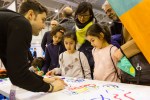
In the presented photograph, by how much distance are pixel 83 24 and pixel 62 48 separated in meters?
0.44

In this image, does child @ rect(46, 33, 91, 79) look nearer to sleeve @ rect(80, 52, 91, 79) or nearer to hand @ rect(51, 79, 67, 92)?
sleeve @ rect(80, 52, 91, 79)

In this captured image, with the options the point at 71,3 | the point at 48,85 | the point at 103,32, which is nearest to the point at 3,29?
the point at 48,85

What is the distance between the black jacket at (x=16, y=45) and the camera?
1089mm

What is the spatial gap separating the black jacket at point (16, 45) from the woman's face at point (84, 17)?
3.70 ft

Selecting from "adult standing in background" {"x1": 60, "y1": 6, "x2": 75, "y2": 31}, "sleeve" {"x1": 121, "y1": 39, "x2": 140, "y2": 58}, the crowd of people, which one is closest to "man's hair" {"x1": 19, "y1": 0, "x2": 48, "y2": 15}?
the crowd of people

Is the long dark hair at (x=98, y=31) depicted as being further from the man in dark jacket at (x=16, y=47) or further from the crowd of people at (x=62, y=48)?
the man in dark jacket at (x=16, y=47)

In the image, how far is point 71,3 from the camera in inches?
327

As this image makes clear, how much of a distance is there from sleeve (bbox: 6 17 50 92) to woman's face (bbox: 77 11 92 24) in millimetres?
1127

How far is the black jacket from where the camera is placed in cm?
109

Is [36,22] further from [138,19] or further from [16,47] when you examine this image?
[138,19]

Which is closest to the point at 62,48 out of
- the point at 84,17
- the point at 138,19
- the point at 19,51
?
the point at 84,17

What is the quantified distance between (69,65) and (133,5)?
1.01 metres

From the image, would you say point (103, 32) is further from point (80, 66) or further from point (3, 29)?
point (3, 29)

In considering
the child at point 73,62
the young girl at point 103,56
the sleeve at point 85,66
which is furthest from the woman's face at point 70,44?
the young girl at point 103,56
